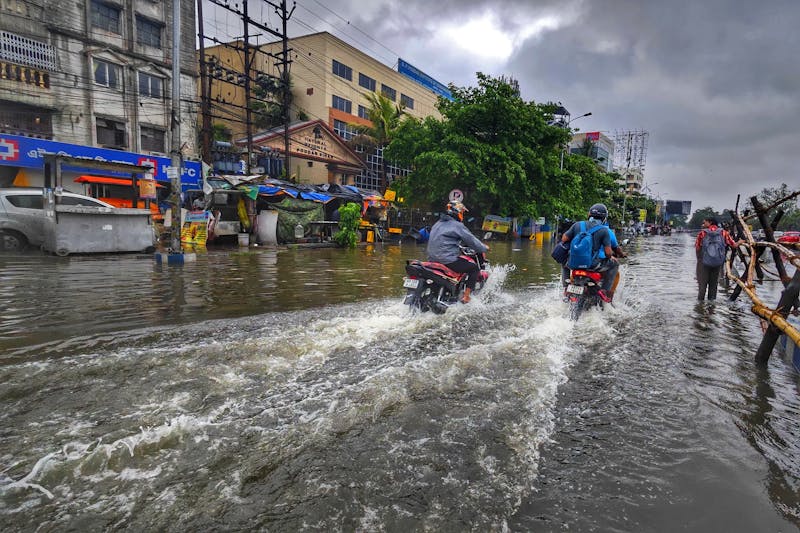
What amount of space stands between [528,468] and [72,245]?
1407 centimetres

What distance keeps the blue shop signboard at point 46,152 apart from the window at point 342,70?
16.5m

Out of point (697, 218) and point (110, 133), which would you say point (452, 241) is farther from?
point (697, 218)

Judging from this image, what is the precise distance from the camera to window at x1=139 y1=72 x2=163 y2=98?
75.9ft

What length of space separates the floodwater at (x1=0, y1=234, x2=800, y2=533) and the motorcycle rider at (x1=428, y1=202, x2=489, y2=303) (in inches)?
34.3

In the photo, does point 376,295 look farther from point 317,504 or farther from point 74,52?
point 74,52

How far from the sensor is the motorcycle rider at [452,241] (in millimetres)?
6566

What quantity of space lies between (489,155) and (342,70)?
15.2m

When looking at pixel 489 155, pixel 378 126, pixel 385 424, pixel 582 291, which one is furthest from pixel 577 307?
pixel 378 126

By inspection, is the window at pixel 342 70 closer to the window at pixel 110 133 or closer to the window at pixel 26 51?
the window at pixel 110 133

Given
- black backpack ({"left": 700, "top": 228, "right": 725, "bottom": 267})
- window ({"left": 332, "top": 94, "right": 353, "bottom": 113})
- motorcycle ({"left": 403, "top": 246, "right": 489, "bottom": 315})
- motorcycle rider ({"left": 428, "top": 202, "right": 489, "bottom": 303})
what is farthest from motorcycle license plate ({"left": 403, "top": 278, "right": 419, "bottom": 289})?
window ({"left": 332, "top": 94, "right": 353, "bottom": 113})

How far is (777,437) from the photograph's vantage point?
3287 millimetres

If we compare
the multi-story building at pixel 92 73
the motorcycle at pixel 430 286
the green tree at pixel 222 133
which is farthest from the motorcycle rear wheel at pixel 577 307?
the green tree at pixel 222 133

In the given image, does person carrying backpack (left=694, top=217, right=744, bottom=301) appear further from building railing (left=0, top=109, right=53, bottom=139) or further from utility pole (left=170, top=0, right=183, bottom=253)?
building railing (left=0, top=109, right=53, bottom=139)

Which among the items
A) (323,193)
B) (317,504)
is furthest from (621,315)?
(323,193)
